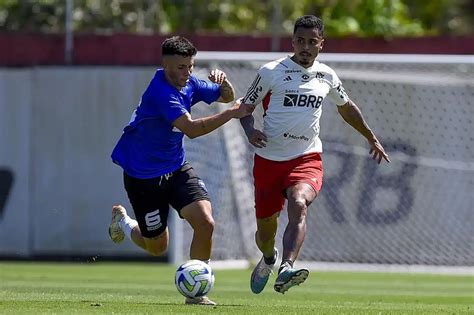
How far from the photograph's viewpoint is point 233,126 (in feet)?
67.6

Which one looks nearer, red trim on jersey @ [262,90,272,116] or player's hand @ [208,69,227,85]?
player's hand @ [208,69,227,85]

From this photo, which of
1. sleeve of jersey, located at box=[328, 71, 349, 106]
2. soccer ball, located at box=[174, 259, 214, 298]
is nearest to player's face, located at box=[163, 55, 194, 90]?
sleeve of jersey, located at box=[328, 71, 349, 106]

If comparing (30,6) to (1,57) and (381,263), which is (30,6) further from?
(381,263)

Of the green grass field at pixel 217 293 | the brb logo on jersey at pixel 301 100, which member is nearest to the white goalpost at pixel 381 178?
the green grass field at pixel 217 293

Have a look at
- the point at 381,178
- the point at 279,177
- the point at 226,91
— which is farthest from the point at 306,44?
the point at 381,178

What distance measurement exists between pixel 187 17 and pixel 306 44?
1116cm

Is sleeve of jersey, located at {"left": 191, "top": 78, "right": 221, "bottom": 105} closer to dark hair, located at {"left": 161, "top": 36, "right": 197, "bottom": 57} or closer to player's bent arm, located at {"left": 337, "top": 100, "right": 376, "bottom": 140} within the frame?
dark hair, located at {"left": 161, "top": 36, "right": 197, "bottom": 57}

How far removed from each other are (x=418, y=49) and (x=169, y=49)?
11.3 meters

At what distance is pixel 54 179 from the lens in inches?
877

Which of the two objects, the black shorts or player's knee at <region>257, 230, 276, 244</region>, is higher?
the black shorts

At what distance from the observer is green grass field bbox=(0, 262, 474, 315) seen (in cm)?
1062

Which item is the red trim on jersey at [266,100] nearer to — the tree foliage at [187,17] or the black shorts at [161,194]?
the black shorts at [161,194]

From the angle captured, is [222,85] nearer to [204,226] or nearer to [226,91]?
[226,91]

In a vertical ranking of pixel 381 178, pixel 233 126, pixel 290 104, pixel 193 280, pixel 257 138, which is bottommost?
pixel 381 178
